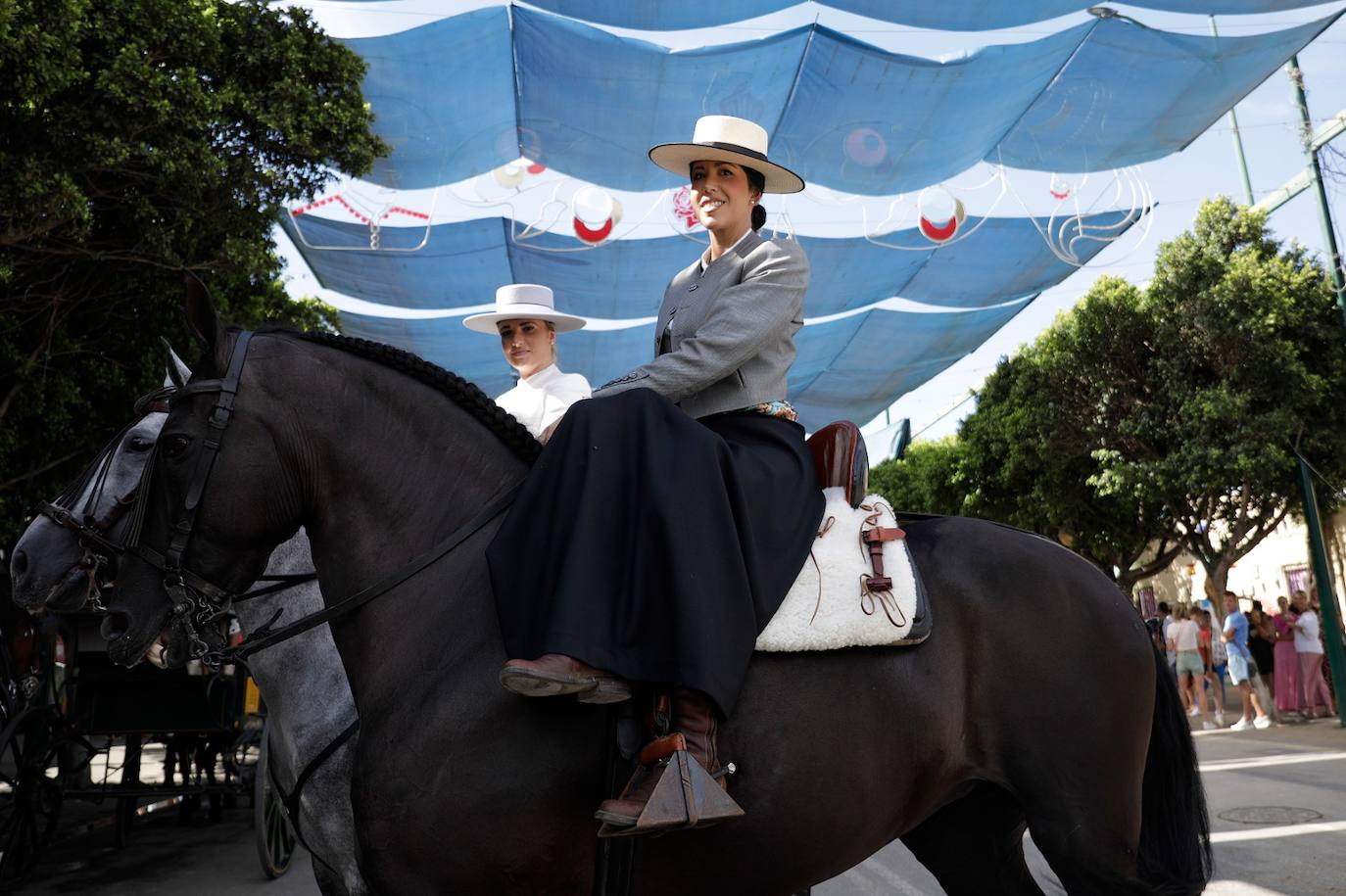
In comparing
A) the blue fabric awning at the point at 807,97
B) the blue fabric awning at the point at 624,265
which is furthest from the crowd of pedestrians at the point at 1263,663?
the blue fabric awning at the point at 807,97

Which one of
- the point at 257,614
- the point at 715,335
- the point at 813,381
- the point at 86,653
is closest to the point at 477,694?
the point at 715,335

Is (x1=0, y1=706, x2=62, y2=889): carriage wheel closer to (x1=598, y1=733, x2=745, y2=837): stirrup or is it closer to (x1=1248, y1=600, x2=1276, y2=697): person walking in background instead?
(x1=598, y1=733, x2=745, y2=837): stirrup

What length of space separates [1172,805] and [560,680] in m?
2.01

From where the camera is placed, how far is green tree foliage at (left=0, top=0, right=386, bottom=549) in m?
7.65

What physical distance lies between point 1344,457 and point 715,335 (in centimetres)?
1704

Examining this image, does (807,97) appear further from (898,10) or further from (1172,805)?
(1172,805)

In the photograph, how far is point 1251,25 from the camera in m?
11.4

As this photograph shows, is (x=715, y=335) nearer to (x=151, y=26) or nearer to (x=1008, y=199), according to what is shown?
(x=151, y=26)

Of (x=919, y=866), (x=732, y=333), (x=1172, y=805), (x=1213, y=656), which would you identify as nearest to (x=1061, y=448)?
(x=1213, y=656)

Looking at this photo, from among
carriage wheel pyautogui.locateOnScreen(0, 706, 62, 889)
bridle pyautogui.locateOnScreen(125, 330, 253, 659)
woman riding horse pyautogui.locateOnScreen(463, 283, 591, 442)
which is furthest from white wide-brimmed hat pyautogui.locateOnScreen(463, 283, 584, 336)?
carriage wheel pyautogui.locateOnScreen(0, 706, 62, 889)

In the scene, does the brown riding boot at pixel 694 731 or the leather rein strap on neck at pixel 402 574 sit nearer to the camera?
the brown riding boot at pixel 694 731

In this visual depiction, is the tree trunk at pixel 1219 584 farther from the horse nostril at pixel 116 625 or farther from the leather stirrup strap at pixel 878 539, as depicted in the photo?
the horse nostril at pixel 116 625

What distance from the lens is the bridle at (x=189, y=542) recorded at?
8.60ft

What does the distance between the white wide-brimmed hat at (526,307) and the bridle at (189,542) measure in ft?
9.17
